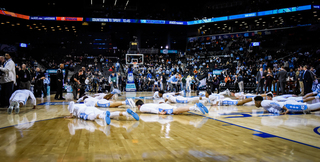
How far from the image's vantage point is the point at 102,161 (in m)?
2.37

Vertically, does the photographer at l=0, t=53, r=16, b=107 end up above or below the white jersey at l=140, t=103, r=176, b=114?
above

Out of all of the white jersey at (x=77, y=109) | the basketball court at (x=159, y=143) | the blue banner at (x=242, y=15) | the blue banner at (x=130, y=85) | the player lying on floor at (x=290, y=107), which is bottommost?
the basketball court at (x=159, y=143)

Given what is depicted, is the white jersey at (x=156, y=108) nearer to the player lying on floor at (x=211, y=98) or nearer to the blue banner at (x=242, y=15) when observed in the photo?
the player lying on floor at (x=211, y=98)

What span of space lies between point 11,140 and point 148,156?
7.60ft

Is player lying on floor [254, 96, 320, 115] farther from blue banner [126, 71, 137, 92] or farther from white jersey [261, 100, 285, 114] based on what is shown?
blue banner [126, 71, 137, 92]

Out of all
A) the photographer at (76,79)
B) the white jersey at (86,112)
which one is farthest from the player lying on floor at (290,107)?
the photographer at (76,79)

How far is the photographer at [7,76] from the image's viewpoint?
703 cm

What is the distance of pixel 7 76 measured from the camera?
7.16 meters

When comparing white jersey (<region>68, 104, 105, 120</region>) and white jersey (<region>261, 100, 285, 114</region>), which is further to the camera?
white jersey (<region>261, 100, 285, 114</region>)

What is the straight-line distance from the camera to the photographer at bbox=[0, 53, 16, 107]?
7.03m

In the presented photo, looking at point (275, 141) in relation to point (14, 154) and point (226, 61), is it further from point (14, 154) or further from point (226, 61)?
point (226, 61)

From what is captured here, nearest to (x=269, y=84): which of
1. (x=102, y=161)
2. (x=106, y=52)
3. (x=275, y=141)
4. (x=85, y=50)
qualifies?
(x=275, y=141)

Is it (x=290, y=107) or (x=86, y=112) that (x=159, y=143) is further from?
(x=290, y=107)

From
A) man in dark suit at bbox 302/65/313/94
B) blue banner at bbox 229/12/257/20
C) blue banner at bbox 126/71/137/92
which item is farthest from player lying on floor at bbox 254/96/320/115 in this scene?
blue banner at bbox 229/12/257/20
